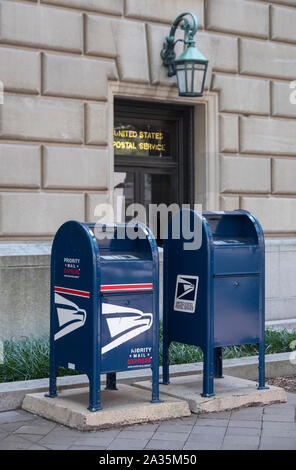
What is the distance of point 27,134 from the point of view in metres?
10.0

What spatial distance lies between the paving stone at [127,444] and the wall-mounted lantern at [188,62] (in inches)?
243

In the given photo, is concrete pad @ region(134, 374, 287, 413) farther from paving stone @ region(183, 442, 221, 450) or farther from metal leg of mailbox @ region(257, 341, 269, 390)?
paving stone @ region(183, 442, 221, 450)

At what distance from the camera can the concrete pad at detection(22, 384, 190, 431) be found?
6039mm

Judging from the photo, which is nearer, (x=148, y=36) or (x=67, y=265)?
(x=67, y=265)

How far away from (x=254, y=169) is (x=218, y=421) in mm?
6400

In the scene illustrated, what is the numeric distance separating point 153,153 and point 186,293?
211 inches

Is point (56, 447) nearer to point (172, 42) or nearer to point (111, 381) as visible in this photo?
point (111, 381)

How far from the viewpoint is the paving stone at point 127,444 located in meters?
5.55

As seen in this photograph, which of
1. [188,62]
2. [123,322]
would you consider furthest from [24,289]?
[188,62]

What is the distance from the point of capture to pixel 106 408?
621 cm

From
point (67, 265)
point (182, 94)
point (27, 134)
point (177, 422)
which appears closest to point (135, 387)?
point (177, 422)

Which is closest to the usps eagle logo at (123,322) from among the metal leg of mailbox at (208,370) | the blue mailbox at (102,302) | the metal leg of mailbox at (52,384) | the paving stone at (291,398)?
the blue mailbox at (102,302)

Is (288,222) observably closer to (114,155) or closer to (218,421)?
(114,155)

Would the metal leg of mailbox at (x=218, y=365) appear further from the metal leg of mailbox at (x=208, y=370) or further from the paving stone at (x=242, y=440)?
the paving stone at (x=242, y=440)
